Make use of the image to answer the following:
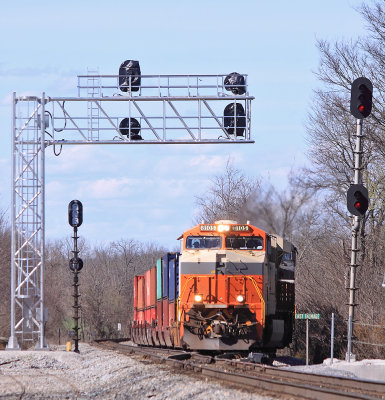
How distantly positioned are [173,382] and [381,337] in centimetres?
980

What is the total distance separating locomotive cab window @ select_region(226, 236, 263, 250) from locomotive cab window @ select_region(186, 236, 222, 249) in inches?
11.6

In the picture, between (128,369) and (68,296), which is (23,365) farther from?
(68,296)

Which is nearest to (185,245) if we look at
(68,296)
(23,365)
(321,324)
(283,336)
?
(283,336)

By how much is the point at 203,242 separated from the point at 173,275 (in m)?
2.57

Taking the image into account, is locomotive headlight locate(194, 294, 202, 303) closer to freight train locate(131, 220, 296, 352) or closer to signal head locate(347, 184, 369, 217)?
freight train locate(131, 220, 296, 352)

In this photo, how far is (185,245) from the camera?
2420cm

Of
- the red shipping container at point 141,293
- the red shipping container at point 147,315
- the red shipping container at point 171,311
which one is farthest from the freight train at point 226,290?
the red shipping container at point 141,293

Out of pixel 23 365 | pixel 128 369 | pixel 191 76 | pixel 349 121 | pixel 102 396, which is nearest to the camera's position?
pixel 102 396

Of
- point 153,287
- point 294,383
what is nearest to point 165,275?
point 153,287

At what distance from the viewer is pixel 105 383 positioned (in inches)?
707

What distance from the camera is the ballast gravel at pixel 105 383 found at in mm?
14195

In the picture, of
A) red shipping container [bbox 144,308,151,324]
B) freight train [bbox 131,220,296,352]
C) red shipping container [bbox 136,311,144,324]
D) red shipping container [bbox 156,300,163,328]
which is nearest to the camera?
freight train [bbox 131,220,296,352]

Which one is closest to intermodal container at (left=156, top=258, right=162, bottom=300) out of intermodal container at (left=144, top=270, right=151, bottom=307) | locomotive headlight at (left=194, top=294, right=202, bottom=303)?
intermodal container at (left=144, top=270, right=151, bottom=307)

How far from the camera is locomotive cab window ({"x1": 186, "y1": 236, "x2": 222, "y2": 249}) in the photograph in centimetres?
2422
